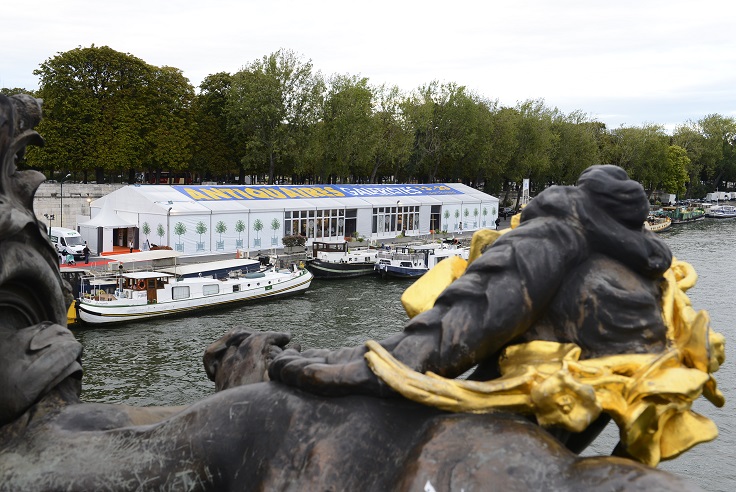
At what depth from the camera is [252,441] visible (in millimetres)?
2727

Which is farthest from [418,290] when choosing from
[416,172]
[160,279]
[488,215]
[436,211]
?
[416,172]

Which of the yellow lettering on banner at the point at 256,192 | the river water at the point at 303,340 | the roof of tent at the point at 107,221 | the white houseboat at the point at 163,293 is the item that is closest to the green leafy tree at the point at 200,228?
the roof of tent at the point at 107,221

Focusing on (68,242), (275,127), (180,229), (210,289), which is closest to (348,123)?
(275,127)

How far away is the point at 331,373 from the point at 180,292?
83.5 ft

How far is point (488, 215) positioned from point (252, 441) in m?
52.6

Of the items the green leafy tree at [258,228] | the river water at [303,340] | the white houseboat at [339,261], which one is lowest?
the river water at [303,340]

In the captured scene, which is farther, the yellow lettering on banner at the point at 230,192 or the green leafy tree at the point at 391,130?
the green leafy tree at the point at 391,130

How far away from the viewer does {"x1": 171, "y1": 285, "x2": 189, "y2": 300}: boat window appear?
88.7ft

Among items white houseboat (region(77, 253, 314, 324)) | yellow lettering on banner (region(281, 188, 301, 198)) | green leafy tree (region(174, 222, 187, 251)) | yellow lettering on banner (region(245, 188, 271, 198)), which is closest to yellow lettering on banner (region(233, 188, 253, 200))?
yellow lettering on banner (region(245, 188, 271, 198))

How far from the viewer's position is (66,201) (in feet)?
145

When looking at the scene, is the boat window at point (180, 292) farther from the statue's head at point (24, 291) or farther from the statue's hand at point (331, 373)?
the statue's hand at point (331, 373)

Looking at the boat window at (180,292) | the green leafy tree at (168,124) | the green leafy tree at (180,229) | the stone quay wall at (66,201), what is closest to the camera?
the boat window at (180,292)

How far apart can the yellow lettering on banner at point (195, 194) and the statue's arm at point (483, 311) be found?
1400 inches

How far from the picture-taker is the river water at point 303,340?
1492cm
